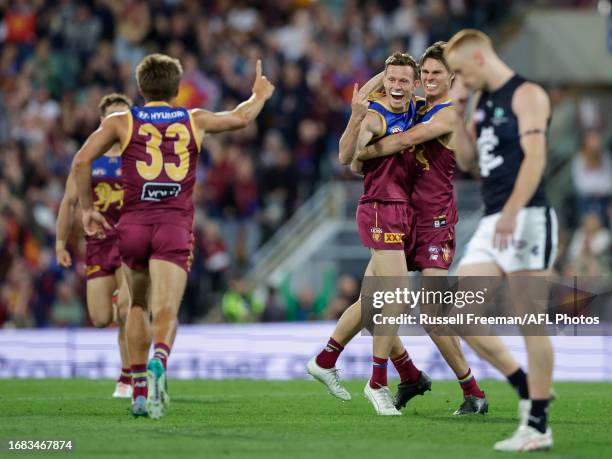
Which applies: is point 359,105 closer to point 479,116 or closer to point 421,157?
point 421,157

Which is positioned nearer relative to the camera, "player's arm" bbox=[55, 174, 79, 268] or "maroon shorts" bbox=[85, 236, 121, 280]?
"player's arm" bbox=[55, 174, 79, 268]

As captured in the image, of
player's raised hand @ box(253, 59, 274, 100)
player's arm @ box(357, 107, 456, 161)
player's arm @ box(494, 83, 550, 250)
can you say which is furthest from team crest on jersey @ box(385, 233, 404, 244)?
player's arm @ box(494, 83, 550, 250)

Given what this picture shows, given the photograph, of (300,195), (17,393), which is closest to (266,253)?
(300,195)

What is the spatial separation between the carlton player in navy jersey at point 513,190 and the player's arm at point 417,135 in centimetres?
210

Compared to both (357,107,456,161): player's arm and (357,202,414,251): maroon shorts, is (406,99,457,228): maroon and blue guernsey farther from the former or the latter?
(357,107,456,161): player's arm

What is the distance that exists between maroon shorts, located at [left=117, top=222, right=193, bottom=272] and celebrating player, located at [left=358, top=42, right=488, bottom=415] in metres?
1.70

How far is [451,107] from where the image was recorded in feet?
34.5

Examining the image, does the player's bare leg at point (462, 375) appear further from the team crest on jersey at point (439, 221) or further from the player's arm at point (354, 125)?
the player's arm at point (354, 125)

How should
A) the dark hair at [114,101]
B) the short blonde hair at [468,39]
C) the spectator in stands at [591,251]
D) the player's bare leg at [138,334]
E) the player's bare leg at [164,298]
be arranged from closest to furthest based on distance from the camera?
the short blonde hair at [468,39], the player's bare leg at [164,298], the player's bare leg at [138,334], the dark hair at [114,101], the spectator in stands at [591,251]

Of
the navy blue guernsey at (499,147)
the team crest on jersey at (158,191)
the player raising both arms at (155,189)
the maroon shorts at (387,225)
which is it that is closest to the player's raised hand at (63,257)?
the player raising both arms at (155,189)

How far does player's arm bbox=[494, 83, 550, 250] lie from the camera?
25.4 ft

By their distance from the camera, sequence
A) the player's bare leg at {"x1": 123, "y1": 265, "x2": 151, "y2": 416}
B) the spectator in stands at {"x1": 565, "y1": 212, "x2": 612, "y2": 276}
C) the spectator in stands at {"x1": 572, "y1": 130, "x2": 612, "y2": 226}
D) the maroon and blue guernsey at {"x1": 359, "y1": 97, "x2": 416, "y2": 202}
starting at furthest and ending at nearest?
1. the spectator in stands at {"x1": 572, "y1": 130, "x2": 612, "y2": 226}
2. the spectator in stands at {"x1": 565, "y1": 212, "x2": 612, "y2": 276}
3. the maroon and blue guernsey at {"x1": 359, "y1": 97, "x2": 416, "y2": 202}
4. the player's bare leg at {"x1": 123, "y1": 265, "x2": 151, "y2": 416}

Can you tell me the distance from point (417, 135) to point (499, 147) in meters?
2.30

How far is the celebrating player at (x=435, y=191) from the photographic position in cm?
1046
